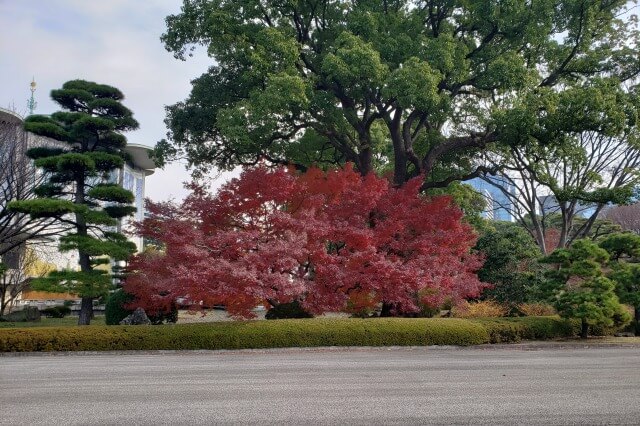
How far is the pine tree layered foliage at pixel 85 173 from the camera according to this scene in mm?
20766

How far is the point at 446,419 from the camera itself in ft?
22.2

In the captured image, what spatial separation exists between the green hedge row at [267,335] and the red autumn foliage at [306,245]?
723mm

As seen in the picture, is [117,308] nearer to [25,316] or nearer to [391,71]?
[25,316]

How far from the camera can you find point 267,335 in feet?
53.0

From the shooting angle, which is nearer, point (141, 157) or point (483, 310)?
point (483, 310)

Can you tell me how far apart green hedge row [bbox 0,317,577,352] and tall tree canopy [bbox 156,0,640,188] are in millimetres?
6315

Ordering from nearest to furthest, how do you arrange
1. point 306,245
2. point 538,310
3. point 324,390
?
point 324,390 < point 306,245 < point 538,310

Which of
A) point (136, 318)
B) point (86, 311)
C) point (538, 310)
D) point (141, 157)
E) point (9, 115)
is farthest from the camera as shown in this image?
point (141, 157)

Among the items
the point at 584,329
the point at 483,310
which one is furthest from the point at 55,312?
the point at 584,329

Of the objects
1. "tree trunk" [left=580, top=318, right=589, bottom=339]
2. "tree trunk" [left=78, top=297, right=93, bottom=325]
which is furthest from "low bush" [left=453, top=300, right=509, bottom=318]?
"tree trunk" [left=78, top=297, right=93, bottom=325]

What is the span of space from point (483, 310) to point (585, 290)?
179 inches

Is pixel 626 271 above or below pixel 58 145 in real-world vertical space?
below

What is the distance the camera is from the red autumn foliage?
15703 mm

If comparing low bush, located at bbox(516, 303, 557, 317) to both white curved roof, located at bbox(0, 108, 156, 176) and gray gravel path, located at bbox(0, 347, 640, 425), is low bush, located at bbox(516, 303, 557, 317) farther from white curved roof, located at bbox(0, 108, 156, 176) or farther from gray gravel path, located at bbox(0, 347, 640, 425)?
white curved roof, located at bbox(0, 108, 156, 176)
